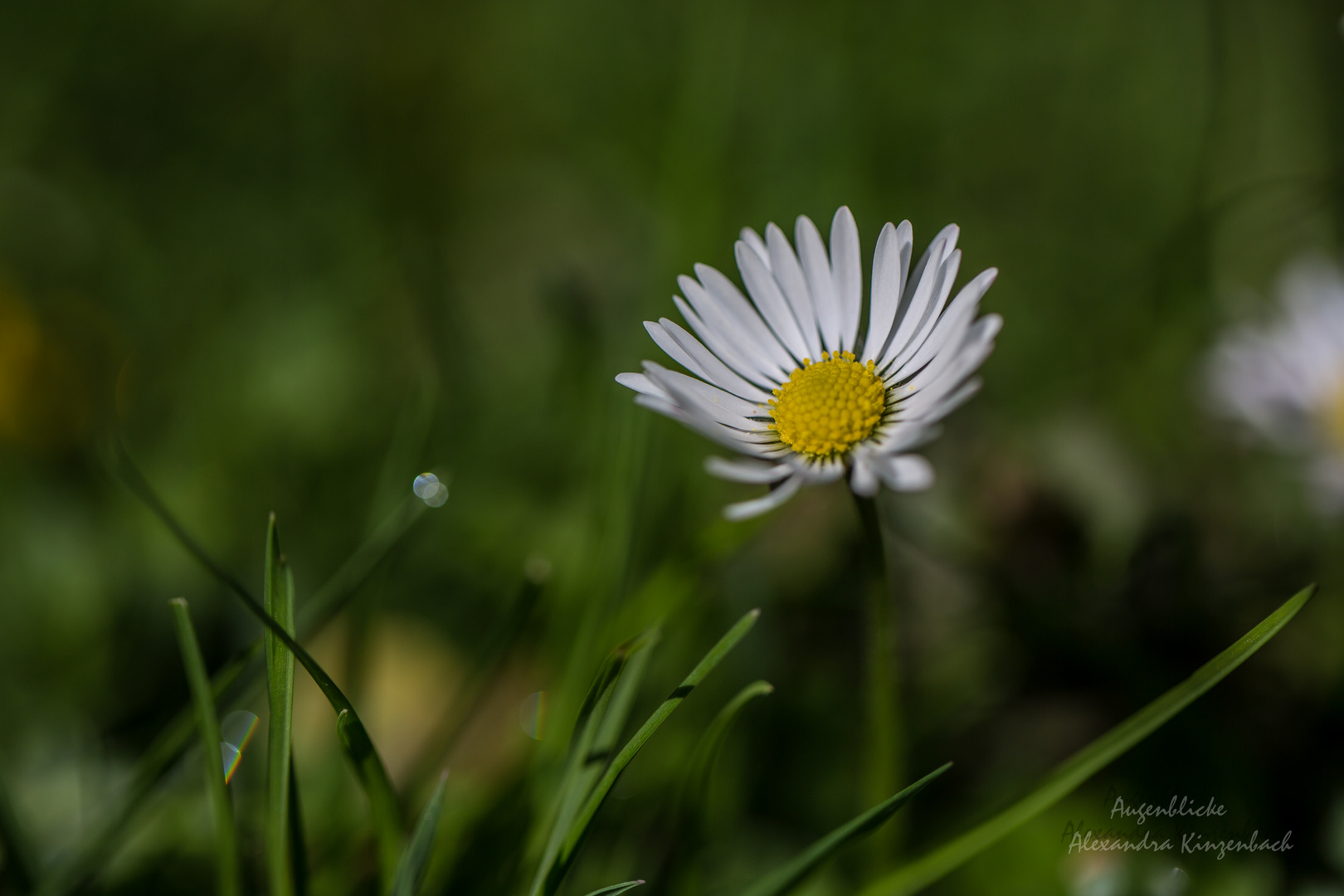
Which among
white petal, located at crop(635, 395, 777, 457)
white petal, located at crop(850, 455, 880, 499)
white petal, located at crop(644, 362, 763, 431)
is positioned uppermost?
white petal, located at crop(644, 362, 763, 431)

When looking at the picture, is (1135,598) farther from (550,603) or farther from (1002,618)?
(550,603)

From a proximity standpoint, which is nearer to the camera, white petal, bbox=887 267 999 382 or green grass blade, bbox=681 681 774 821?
white petal, bbox=887 267 999 382

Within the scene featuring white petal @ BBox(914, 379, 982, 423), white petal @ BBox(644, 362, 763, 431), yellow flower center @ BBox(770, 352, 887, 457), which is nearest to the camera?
white petal @ BBox(914, 379, 982, 423)

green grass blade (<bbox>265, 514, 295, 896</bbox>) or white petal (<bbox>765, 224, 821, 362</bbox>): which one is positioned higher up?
white petal (<bbox>765, 224, 821, 362</bbox>)

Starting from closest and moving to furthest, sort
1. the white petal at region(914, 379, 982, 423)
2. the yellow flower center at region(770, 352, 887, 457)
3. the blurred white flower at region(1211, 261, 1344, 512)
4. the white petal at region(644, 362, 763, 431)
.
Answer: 1. the white petal at region(914, 379, 982, 423)
2. the white petal at region(644, 362, 763, 431)
3. the yellow flower center at region(770, 352, 887, 457)
4. the blurred white flower at region(1211, 261, 1344, 512)

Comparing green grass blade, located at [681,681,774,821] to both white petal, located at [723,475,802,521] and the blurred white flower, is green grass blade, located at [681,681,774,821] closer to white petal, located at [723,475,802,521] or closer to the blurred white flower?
white petal, located at [723,475,802,521]

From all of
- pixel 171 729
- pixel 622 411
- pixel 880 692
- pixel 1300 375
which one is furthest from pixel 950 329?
pixel 1300 375

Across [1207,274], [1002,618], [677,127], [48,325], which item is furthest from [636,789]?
[48,325]

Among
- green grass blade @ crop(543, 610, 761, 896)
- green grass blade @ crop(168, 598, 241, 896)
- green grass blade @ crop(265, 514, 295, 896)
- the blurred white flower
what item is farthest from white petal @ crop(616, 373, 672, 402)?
the blurred white flower
